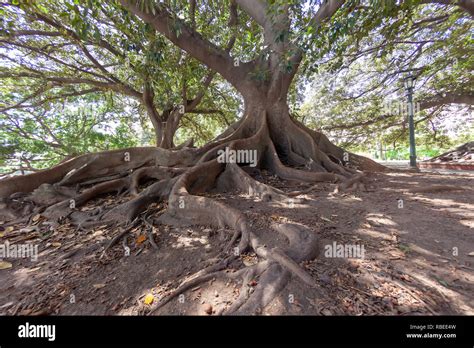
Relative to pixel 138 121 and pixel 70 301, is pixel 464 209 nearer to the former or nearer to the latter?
pixel 70 301

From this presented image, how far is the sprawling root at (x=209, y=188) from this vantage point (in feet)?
5.24

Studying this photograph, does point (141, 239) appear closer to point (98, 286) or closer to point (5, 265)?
point (98, 286)

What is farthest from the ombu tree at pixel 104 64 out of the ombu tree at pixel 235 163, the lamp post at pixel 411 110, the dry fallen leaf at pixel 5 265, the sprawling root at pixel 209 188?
the lamp post at pixel 411 110

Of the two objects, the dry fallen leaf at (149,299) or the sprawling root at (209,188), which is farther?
the sprawling root at (209,188)

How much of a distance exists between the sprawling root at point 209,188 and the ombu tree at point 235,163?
0.05 feet

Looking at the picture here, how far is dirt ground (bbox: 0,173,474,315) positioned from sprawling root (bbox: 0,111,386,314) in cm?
9

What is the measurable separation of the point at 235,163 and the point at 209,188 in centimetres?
75

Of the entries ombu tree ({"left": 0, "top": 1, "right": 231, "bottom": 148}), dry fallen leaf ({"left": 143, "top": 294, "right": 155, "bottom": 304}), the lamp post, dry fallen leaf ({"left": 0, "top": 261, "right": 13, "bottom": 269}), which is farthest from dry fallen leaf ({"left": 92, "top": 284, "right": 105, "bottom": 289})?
the lamp post

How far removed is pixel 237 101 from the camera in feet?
32.1

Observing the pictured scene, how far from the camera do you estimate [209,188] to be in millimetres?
3936

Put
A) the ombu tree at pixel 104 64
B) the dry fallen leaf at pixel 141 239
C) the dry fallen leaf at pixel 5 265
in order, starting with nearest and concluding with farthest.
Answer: the dry fallen leaf at pixel 5 265, the dry fallen leaf at pixel 141 239, the ombu tree at pixel 104 64

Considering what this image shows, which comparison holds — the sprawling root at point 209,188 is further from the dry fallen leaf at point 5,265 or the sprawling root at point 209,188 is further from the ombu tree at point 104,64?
the ombu tree at point 104,64
